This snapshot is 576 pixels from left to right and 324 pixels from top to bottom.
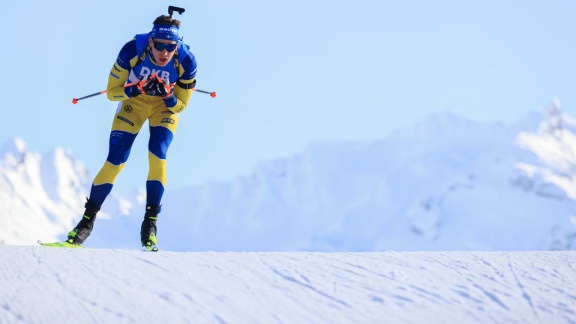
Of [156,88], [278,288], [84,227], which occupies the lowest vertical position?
[278,288]

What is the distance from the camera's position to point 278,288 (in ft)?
16.9

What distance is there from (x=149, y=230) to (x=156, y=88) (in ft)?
4.70

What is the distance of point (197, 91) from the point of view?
8.73 meters

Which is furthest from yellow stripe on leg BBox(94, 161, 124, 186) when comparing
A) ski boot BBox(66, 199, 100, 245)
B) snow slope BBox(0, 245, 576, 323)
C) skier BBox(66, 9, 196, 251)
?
snow slope BBox(0, 245, 576, 323)

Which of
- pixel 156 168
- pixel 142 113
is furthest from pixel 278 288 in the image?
pixel 142 113

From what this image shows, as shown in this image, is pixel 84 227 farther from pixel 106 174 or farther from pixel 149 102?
pixel 149 102

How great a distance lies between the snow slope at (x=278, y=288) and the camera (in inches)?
181

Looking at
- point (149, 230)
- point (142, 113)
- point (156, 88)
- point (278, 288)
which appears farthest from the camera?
point (142, 113)

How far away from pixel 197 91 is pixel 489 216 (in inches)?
7690

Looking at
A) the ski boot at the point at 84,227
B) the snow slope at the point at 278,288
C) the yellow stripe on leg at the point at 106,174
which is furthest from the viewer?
the yellow stripe on leg at the point at 106,174

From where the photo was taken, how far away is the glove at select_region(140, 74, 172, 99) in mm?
7660

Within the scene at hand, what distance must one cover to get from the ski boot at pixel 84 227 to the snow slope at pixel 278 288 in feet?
5.13

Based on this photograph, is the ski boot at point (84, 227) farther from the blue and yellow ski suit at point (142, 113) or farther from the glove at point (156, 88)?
the glove at point (156, 88)

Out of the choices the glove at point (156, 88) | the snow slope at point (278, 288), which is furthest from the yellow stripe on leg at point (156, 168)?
the snow slope at point (278, 288)
